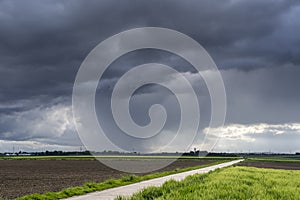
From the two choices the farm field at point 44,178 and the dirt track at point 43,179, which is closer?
the dirt track at point 43,179

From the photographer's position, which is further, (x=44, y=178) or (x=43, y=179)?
(x=44, y=178)

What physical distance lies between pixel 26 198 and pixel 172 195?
316 inches

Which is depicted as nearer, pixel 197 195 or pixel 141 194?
pixel 197 195

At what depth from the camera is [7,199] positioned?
23.8m

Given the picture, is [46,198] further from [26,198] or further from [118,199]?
[118,199]

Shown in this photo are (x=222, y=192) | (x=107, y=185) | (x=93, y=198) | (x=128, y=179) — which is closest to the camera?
(x=222, y=192)

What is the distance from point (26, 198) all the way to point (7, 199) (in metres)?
2.07

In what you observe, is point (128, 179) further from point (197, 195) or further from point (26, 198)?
point (197, 195)

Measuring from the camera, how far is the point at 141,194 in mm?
20062

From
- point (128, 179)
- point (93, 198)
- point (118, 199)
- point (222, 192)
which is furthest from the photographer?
point (128, 179)

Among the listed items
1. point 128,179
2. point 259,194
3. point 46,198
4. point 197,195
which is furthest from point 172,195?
point 128,179

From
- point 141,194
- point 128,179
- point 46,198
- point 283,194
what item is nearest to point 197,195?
point 141,194

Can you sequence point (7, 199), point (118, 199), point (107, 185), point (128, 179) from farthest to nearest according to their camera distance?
point (128, 179)
point (107, 185)
point (7, 199)
point (118, 199)

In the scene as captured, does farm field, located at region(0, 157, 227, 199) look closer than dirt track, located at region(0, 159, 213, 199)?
No
